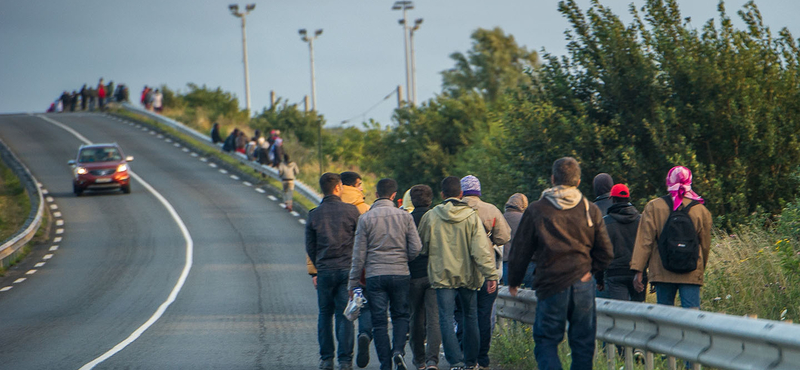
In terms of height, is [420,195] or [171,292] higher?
[420,195]

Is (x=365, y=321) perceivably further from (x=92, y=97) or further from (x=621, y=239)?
(x=92, y=97)

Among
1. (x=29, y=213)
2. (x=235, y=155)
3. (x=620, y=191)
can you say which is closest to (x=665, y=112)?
(x=620, y=191)

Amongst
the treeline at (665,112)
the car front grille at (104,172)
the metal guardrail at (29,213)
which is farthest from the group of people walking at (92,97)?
the treeline at (665,112)

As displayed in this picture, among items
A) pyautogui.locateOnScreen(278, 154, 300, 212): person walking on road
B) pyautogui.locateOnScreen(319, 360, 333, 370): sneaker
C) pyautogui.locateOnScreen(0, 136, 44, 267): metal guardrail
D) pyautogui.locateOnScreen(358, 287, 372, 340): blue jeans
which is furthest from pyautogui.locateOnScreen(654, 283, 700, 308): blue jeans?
pyautogui.locateOnScreen(278, 154, 300, 212): person walking on road

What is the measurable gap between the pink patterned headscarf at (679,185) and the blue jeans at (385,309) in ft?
8.62

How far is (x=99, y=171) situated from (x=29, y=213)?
3.87 meters

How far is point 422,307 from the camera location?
8.70 m

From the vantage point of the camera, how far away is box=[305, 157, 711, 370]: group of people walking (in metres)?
6.80

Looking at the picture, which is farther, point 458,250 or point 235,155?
point 235,155

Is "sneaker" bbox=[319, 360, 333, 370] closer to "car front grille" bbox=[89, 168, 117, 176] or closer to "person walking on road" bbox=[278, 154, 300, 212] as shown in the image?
"person walking on road" bbox=[278, 154, 300, 212]

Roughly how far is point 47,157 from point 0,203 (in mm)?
11356

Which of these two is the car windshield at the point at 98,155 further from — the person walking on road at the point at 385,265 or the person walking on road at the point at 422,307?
the person walking on road at the point at 385,265

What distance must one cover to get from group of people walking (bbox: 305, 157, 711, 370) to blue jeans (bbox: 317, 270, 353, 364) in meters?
0.01

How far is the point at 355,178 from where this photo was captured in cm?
966
